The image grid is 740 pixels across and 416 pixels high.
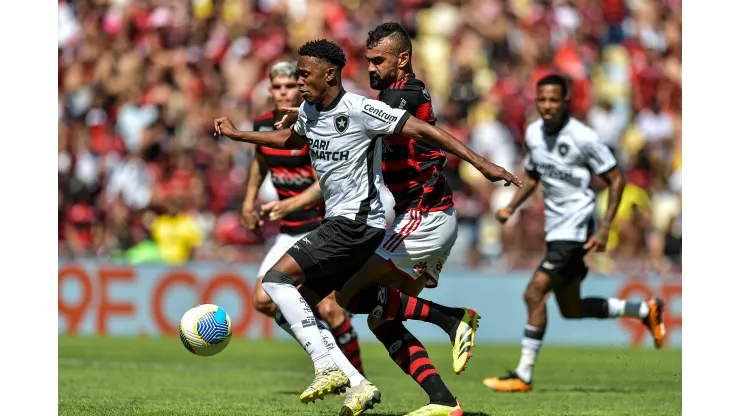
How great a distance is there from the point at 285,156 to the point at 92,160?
10687mm

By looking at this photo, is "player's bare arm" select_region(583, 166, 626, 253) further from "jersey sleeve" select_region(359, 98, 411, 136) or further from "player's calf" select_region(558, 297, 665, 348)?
"jersey sleeve" select_region(359, 98, 411, 136)

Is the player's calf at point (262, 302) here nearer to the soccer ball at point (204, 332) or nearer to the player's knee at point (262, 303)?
the player's knee at point (262, 303)

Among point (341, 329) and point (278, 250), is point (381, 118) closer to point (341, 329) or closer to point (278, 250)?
point (341, 329)

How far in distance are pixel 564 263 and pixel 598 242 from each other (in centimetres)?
38

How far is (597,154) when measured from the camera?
36.2ft

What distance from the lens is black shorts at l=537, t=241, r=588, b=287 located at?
11.0 meters

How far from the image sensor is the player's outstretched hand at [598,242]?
10.9 meters

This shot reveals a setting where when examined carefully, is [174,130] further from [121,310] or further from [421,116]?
[421,116]

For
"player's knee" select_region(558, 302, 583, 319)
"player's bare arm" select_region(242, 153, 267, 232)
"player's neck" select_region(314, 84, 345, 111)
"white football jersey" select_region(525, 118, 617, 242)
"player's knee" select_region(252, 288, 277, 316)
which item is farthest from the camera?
"player's knee" select_region(558, 302, 583, 319)

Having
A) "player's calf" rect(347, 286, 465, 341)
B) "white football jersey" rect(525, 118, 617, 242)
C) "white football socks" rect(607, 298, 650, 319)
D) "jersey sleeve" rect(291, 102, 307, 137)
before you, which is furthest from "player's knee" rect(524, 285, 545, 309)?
"jersey sleeve" rect(291, 102, 307, 137)

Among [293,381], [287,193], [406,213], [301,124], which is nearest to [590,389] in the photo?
[293,381]

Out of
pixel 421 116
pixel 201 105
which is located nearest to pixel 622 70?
pixel 201 105

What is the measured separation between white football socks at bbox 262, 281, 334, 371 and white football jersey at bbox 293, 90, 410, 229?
2.09ft

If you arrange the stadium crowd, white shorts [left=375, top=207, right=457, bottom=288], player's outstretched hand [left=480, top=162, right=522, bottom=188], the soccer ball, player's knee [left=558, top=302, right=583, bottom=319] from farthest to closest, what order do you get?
the stadium crowd
player's knee [left=558, top=302, right=583, bottom=319]
the soccer ball
white shorts [left=375, top=207, right=457, bottom=288]
player's outstretched hand [left=480, top=162, right=522, bottom=188]
